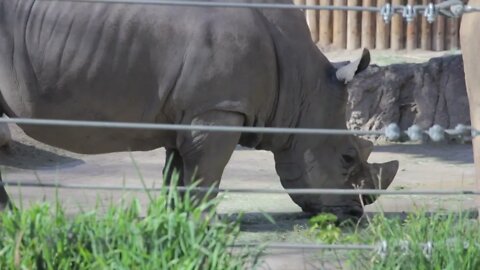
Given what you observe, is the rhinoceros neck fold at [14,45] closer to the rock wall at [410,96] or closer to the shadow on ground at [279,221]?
the shadow on ground at [279,221]

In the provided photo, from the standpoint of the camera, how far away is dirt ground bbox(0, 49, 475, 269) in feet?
25.8

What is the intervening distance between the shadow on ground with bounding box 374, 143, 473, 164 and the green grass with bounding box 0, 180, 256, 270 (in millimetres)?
7103

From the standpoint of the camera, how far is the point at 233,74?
21.7ft

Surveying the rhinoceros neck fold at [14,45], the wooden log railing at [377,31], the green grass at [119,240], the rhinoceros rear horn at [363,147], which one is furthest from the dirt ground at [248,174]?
the wooden log railing at [377,31]

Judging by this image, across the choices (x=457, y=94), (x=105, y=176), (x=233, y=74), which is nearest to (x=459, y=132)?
(x=233, y=74)

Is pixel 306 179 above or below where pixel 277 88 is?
below

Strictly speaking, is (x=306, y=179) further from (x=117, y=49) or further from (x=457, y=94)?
(x=457, y=94)

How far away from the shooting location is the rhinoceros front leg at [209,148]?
6.69 m

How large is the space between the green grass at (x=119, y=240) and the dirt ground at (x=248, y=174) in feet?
10.6

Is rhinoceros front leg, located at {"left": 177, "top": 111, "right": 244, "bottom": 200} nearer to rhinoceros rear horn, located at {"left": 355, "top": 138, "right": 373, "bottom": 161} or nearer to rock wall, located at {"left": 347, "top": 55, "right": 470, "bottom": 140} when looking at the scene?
rhinoceros rear horn, located at {"left": 355, "top": 138, "right": 373, "bottom": 161}

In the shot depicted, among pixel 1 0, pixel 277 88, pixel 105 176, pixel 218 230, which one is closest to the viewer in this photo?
pixel 218 230

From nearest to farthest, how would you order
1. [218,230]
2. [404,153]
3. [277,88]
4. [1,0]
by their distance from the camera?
[218,230], [1,0], [277,88], [404,153]

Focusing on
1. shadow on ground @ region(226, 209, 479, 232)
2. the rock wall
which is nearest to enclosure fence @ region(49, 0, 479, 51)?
the rock wall

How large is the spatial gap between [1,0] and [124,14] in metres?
0.68
